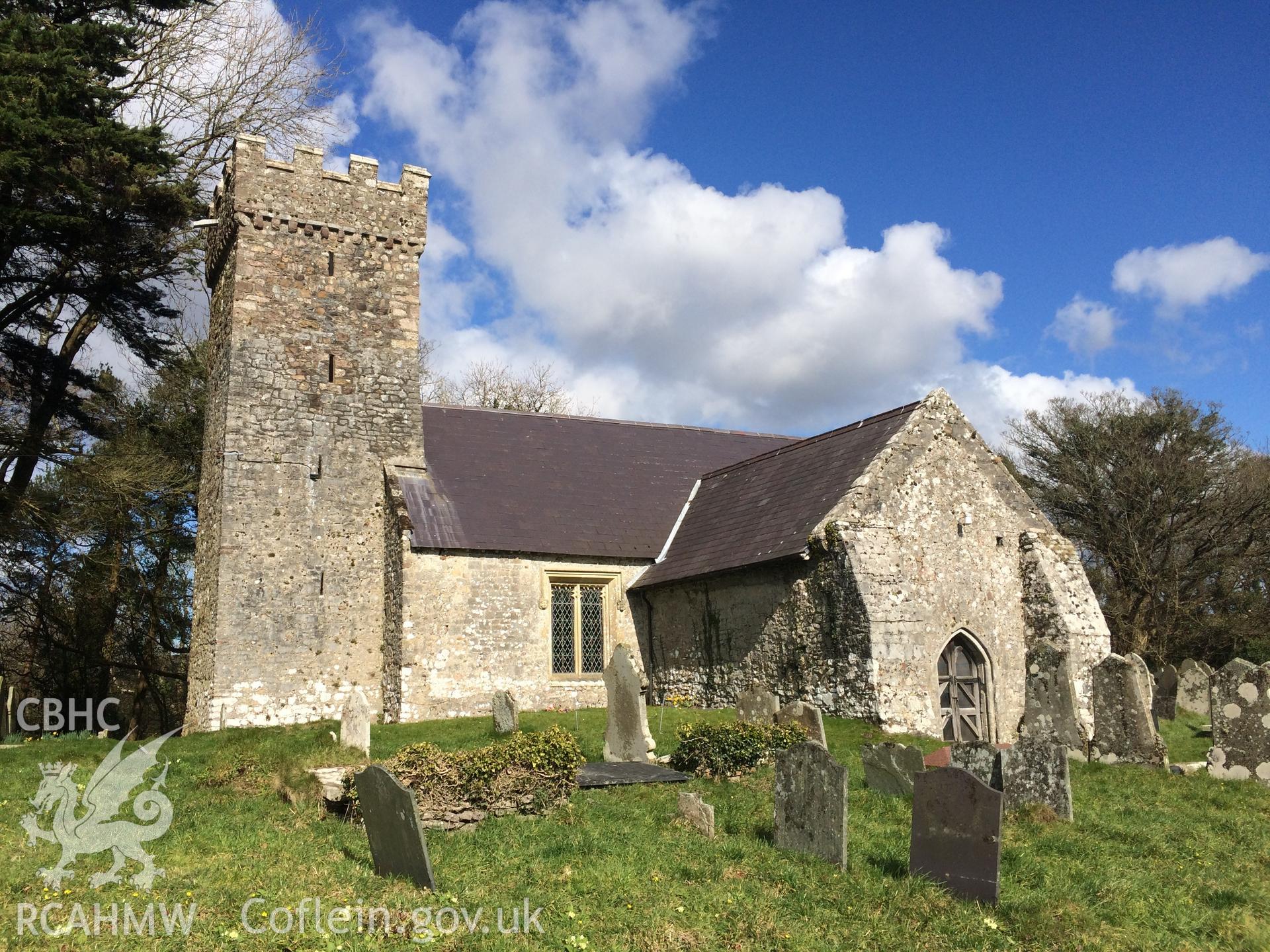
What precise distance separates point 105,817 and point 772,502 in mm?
13132

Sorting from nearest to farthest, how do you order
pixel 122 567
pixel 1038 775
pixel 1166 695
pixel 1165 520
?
pixel 1038 775 < pixel 1166 695 < pixel 122 567 < pixel 1165 520

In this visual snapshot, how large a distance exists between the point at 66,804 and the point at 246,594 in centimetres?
855

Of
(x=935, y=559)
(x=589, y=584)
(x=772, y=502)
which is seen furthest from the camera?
(x=589, y=584)

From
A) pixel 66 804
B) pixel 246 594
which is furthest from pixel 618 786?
pixel 246 594

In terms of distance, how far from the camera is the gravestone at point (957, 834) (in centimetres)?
773

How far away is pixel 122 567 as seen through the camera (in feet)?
82.9

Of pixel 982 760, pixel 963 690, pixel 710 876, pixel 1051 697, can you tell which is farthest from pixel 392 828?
pixel 963 690

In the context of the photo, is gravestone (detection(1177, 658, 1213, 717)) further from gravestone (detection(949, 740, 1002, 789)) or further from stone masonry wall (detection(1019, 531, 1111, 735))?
gravestone (detection(949, 740, 1002, 789))

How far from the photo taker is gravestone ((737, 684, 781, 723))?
14.0 metres

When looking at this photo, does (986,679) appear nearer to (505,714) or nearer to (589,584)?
(589,584)

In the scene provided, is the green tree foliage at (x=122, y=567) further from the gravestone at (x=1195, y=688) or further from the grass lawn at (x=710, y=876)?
the gravestone at (x=1195, y=688)

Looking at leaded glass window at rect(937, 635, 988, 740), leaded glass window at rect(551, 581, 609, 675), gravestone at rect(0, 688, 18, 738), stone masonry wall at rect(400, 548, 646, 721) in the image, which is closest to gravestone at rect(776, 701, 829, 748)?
leaded glass window at rect(937, 635, 988, 740)

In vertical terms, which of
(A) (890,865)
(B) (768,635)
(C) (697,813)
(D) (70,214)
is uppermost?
(D) (70,214)

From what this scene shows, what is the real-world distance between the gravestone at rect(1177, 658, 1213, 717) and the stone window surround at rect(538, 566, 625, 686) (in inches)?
543
